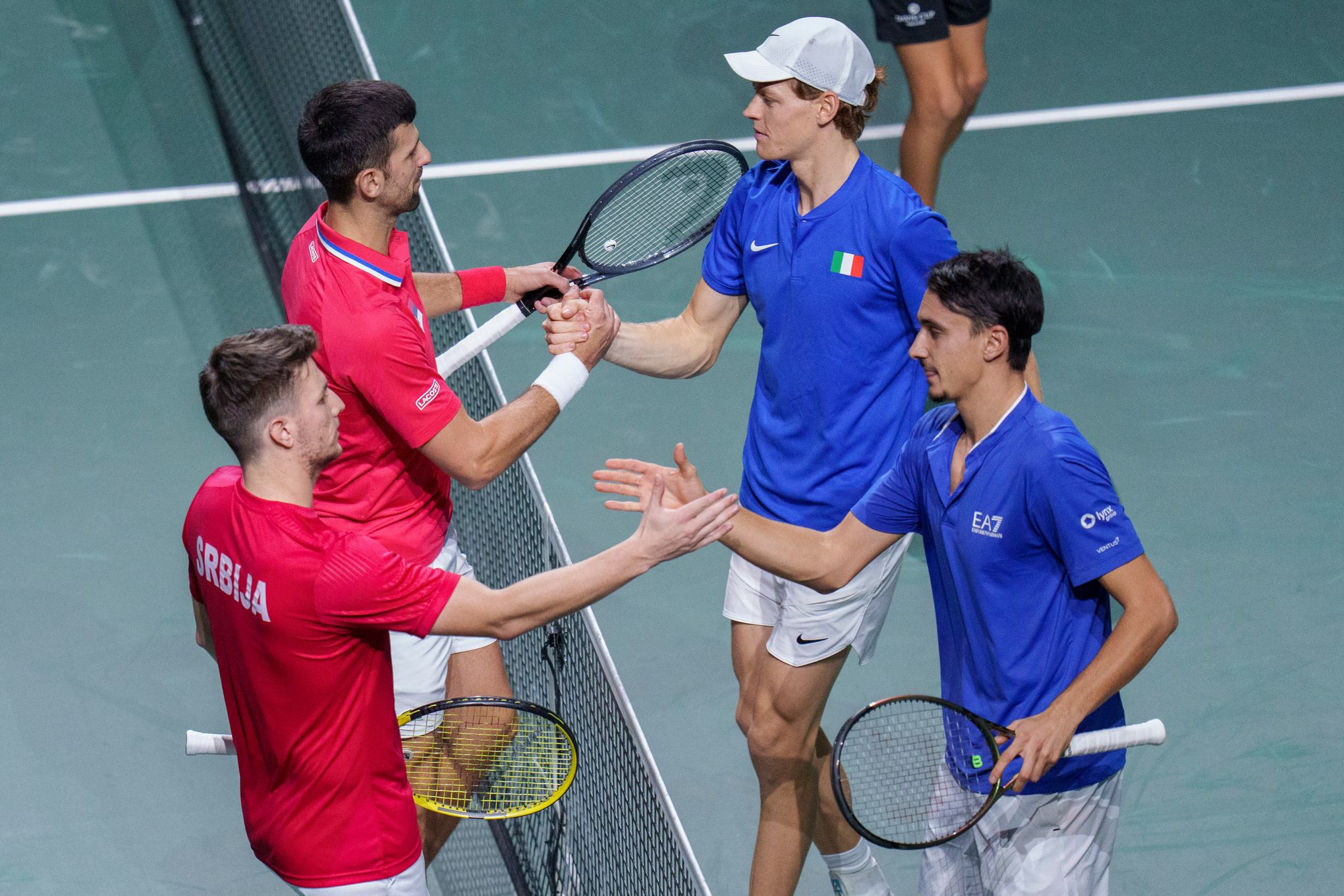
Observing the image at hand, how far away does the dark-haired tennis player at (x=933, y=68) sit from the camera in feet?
20.5

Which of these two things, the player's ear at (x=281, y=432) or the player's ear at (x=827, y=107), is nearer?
the player's ear at (x=281, y=432)

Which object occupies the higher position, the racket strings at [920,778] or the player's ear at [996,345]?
the player's ear at [996,345]

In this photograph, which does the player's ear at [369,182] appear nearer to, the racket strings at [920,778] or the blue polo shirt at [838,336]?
the blue polo shirt at [838,336]

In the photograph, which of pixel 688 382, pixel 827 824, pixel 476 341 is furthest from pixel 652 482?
pixel 688 382

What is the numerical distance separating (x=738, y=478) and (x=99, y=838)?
99.0 inches

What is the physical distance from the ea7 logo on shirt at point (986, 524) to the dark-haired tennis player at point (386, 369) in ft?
3.64

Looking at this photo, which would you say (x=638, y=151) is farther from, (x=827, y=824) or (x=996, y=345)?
(x=996, y=345)

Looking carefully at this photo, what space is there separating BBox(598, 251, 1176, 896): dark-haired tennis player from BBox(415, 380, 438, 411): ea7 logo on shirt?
45 centimetres

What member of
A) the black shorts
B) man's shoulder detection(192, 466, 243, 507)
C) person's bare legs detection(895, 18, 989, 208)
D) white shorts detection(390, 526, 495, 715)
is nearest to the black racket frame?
white shorts detection(390, 526, 495, 715)

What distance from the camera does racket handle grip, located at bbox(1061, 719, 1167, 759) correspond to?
3.08 metres

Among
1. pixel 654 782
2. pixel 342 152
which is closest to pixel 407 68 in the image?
pixel 342 152

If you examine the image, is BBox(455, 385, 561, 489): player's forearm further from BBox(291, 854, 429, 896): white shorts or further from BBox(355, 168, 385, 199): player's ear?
BBox(291, 854, 429, 896): white shorts

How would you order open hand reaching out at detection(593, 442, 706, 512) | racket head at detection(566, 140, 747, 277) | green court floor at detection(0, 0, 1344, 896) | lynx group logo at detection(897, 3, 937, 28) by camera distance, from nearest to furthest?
1. open hand reaching out at detection(593, 442, 706, 512)
2. racket head at detection(566, 140, 747, 277)
3. green court floor at detection(0, 0, 1344, 896)
4. lynx group logo at detection(897, 3, 937, 28)

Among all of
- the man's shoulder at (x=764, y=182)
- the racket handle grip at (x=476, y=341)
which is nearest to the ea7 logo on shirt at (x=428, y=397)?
the racket handle grip at (x=476, y=341)
